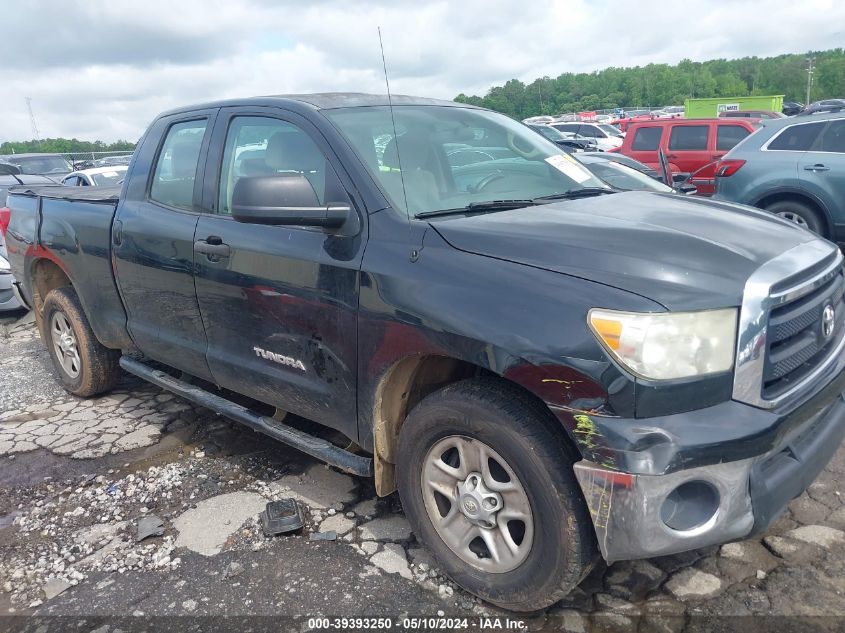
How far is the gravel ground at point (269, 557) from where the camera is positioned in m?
2.51

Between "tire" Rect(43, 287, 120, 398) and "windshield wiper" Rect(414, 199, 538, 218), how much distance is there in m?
2.96

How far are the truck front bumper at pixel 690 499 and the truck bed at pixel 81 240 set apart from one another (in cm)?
314

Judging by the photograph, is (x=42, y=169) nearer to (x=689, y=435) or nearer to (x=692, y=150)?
(x=692, y=150)

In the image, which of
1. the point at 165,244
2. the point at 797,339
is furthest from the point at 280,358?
the point at 797,339

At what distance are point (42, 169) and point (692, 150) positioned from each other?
13645 mm

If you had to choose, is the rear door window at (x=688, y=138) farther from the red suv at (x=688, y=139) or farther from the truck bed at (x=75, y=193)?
the truck bed at (x=75, y=193)

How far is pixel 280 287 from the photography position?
2922 millimetres

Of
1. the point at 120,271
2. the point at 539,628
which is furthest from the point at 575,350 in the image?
the point at 120,271

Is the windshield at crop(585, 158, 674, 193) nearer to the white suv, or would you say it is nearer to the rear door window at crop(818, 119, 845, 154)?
the rear door window at crop(818, 119, 845, 154)

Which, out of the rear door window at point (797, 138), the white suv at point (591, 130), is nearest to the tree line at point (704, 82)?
the white suv at point (591, 130)

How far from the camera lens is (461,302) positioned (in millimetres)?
2297

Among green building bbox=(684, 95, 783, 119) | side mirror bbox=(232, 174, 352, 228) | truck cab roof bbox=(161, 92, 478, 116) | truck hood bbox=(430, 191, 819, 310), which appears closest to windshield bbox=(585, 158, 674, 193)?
truck cab roof bbox=(161, 92, 478, 116)

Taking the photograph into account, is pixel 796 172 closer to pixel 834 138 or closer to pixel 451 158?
pixel 834 138

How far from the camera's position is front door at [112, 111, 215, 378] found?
11.5 ft
